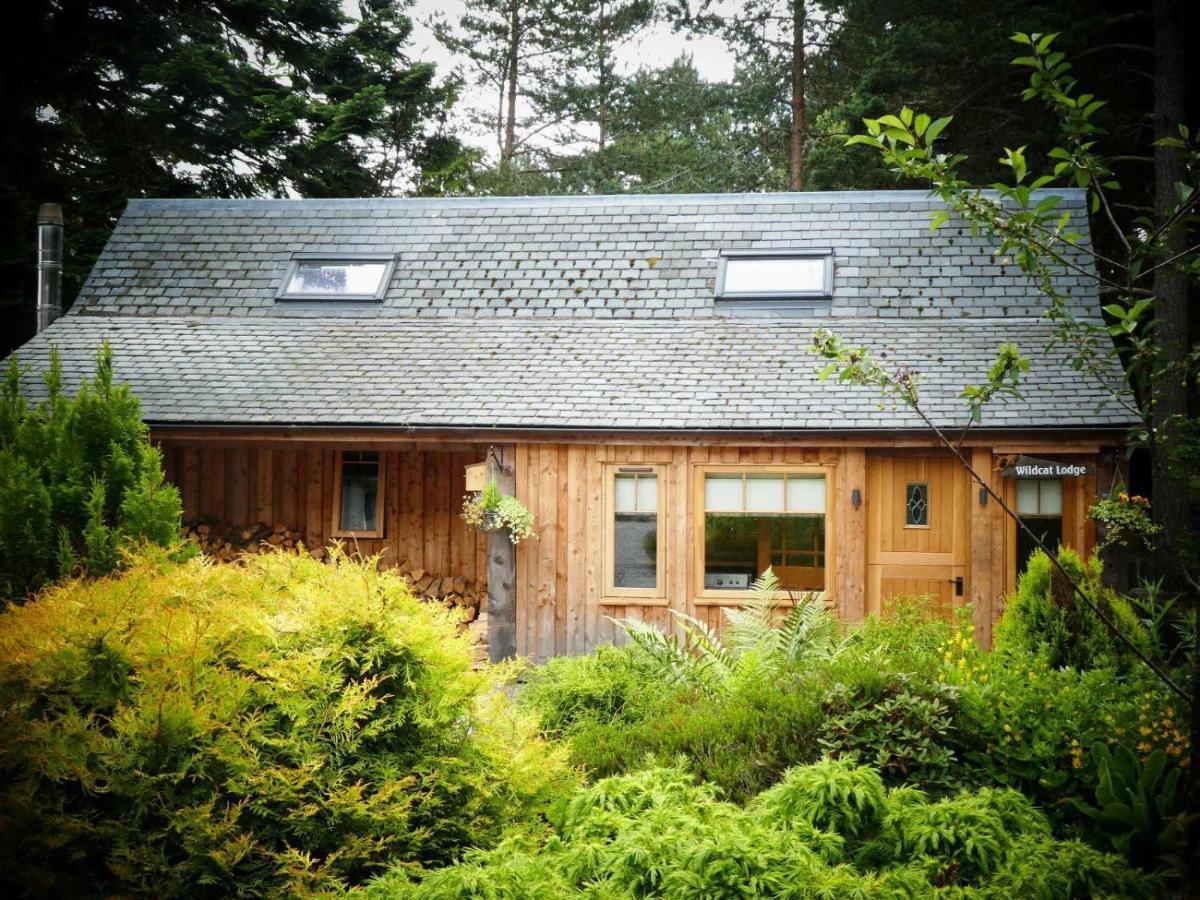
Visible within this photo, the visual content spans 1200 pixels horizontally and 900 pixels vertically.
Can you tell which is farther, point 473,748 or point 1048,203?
point 473,748

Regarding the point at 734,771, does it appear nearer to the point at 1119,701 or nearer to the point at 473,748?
the point at 473,748

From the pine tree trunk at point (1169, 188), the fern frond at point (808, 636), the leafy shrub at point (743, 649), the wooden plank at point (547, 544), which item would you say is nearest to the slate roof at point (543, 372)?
the wooden plank at point (547, 544)

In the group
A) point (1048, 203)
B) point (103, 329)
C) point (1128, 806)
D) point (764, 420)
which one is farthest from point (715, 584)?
point (103, 329)

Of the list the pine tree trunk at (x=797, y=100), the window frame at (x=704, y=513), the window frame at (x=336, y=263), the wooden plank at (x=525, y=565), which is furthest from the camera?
the pine tree trunk at (x=797, y=100)

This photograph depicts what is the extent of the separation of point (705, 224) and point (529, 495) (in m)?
4.54

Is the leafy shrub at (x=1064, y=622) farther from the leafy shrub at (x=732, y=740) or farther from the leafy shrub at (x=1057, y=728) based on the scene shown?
the leafy shrub at (x=732, y=740)

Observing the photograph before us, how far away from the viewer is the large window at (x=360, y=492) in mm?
11508

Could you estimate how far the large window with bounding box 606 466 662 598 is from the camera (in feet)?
31.6

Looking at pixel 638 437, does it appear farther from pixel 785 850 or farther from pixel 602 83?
pixel 602 83

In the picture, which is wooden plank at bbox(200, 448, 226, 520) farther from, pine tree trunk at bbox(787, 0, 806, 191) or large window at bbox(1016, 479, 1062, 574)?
pine tree trunk at bbox(787, 0, 806, 191)

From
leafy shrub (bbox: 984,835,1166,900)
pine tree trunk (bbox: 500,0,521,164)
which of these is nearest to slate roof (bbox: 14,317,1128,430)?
leafy shrub (bbox: 984,835,1166,900)

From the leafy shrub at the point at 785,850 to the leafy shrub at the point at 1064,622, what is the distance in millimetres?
1586

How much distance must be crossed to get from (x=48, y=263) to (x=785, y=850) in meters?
12.3

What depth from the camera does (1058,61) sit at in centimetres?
329
